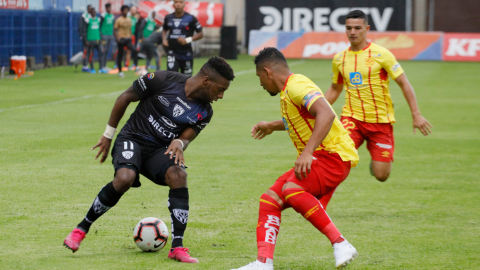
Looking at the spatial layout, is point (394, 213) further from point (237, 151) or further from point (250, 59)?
point (250, 59)

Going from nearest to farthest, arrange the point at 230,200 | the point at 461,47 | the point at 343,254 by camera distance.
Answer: the point at 343,254 < the point at 230,200 < the point at 461,47

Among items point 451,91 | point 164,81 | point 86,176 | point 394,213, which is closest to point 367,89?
point 394,213

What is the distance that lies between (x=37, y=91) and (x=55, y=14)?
10852 mm

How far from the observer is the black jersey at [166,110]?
542cm

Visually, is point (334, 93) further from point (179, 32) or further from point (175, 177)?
point (179, 32)

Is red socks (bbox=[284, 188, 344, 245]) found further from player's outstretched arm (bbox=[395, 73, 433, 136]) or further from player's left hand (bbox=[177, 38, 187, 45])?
player's left hand (bbox=[177, 38, 187, 45])

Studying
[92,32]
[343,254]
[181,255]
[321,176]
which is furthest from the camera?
[92,32]

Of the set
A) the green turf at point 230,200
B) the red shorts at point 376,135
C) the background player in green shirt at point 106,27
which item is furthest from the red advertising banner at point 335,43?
the red shorts at point 376,135

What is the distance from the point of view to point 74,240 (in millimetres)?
5031

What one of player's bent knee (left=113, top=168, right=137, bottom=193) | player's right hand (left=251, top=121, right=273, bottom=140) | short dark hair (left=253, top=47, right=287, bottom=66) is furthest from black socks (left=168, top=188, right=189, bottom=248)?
short dark hair (left=253, top=47, right=287, bottom=66)

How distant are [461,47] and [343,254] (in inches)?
1178

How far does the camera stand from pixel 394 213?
266 inches

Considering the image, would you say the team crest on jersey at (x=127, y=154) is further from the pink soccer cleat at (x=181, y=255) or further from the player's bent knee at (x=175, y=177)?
the pink soccer cleat at (x=181, y=255)

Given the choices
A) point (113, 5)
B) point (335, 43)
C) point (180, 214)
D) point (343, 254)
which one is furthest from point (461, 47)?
point (343, 254)
